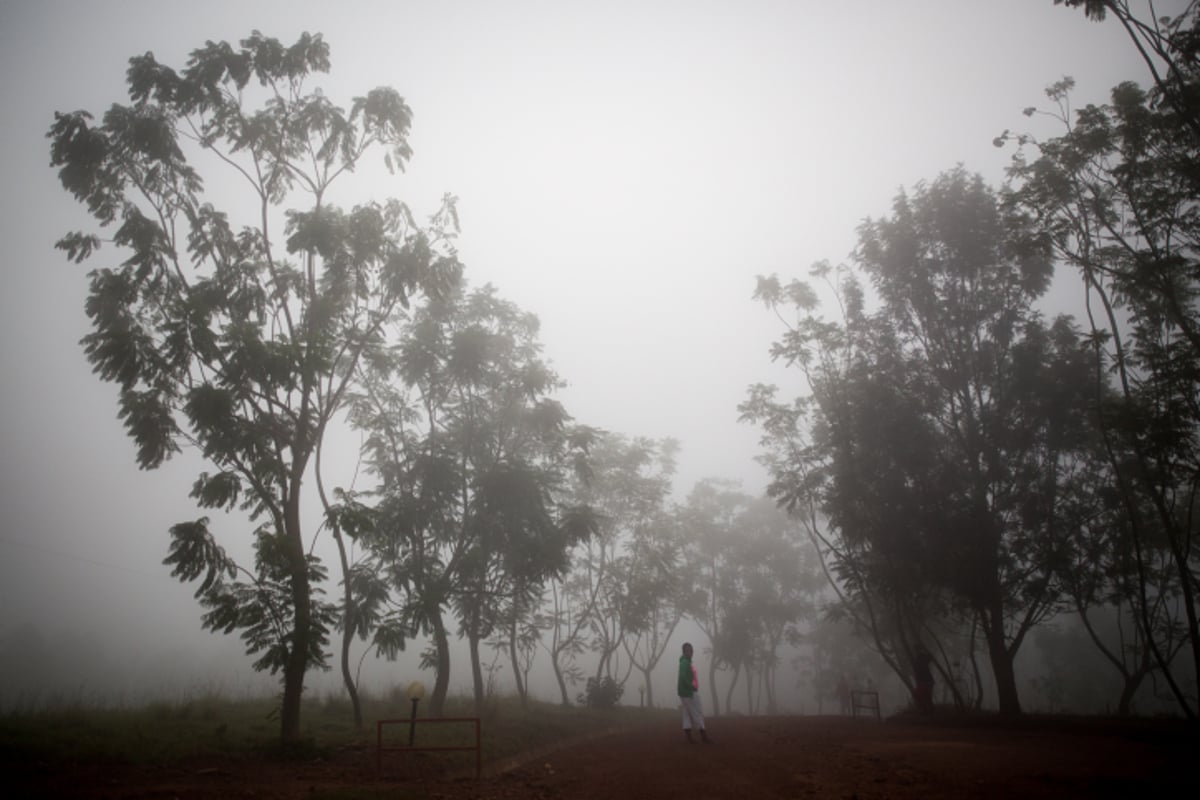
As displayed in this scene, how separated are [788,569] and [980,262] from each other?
3097 centimetres

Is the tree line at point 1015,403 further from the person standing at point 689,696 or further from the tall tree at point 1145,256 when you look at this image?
the person standing at point 689,696

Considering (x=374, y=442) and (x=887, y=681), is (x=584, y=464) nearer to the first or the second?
(x=374, y=442)

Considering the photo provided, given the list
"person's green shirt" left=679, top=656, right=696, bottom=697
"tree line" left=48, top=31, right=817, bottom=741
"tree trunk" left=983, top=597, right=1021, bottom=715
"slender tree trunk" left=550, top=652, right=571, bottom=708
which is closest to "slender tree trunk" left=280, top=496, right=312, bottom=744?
"tree line" left=48, top=31, right=817, bottom=741

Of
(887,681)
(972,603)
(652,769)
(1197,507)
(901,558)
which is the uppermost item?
(1197,507)

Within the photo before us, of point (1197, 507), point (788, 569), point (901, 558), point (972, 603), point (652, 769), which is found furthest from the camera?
point (788, 569)

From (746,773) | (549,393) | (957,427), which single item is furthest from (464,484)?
(957,427)

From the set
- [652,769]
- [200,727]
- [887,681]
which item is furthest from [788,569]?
[200,727]

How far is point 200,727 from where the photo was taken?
1249 centimetres

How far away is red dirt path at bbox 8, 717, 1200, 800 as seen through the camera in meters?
8.01

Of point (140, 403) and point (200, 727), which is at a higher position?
point (140, 403)

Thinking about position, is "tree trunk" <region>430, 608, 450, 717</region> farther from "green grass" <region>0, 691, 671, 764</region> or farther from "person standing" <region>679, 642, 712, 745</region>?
"person standing" <region>679, 642, 712, 745</region>

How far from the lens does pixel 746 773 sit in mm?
9648

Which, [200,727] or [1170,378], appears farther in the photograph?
[1170,378]

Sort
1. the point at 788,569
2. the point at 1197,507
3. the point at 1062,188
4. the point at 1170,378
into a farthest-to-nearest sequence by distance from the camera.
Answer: the point at 788,569
the point at 1197,507
the point at 1062,188
the point at 1170,378
